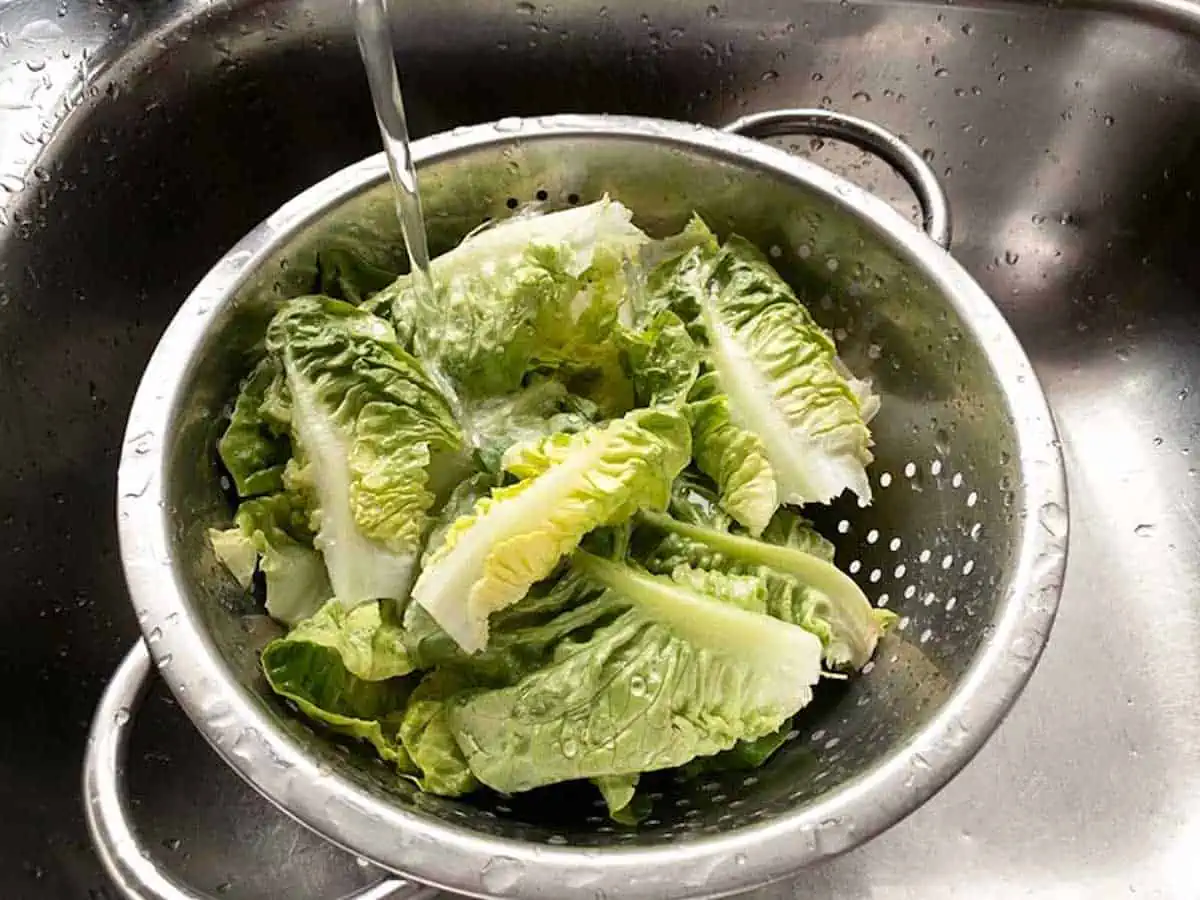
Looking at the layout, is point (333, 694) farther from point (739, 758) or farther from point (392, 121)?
point (392, 121)

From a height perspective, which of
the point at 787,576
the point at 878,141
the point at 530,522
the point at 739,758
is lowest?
the point at 739,758

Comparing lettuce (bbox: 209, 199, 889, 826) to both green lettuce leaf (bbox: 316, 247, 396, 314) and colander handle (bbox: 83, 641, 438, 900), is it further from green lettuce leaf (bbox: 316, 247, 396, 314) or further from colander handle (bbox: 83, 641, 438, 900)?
colander handle (bbox: 83, 641, 438, 900)

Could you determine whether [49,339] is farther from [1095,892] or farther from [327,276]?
[1095,892]

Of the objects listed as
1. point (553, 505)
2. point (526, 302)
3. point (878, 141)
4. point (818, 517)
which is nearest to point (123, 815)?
point (553, 505)

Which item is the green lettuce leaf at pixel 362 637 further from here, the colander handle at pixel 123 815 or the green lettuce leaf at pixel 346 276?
the green lettuce leaf at pixel 346 276

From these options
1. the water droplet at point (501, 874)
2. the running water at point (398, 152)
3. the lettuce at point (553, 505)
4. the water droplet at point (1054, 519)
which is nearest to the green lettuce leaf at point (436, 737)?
the lettuce at point (553, 505)

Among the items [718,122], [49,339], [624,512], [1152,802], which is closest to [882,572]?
[624,512]

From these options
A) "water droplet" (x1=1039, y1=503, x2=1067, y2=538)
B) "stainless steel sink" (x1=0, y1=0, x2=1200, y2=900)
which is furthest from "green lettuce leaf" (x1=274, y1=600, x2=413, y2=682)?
"water droplet" (x1=1039, y1=503, x2=1067, y2=538)
